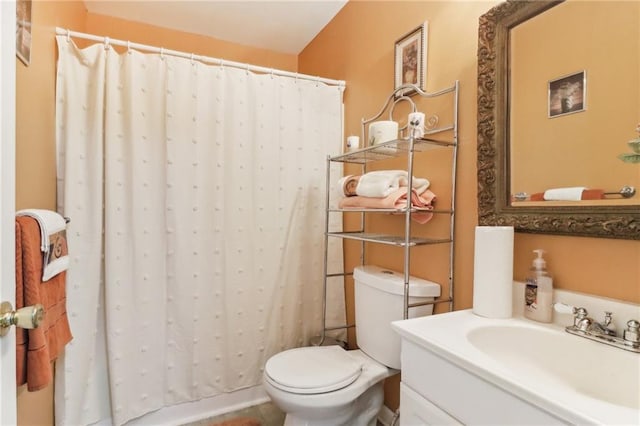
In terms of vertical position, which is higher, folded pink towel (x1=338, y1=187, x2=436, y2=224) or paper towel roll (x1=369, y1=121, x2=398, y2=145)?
paper towel roll (x1=369, y1=121, x2=398, y2=145)

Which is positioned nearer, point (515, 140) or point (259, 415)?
point (515, 140)

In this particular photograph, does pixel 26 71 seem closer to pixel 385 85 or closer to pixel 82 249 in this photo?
pixel 82 249

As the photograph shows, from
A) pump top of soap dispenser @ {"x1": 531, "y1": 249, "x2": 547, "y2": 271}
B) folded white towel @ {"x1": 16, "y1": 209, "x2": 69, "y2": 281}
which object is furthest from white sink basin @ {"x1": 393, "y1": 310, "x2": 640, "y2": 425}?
folded white towel @ {"x1": 16, "y1": 209, "x2": 69, "y2": 281}

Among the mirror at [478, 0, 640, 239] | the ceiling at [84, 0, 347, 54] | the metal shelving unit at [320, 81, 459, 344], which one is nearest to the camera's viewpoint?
the mirror at [478, 0, 640, 239]

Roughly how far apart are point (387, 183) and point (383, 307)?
528 mm

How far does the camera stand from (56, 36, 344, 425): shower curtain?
1.55m

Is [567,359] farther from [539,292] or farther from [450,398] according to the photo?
[450,398]

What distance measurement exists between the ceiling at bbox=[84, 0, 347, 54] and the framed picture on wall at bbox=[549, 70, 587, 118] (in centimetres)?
146

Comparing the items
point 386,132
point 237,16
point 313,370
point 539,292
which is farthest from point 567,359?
point 237,16

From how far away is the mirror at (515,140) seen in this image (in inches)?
33.9

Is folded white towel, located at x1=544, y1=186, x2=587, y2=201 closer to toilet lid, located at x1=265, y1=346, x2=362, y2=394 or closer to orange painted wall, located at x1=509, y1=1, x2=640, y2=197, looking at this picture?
orange painted wall, located at x1=509, y1=1, x2=640, y2=197

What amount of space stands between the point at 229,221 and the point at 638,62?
5.53ft

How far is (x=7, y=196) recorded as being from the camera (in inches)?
24.0

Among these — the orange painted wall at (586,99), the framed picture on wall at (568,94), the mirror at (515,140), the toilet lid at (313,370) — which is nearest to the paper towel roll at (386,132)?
the mirror at (515,140)
